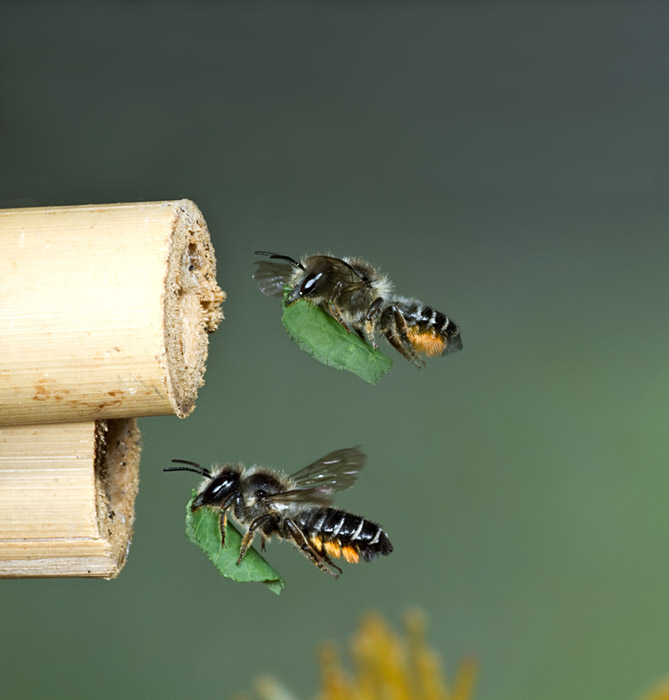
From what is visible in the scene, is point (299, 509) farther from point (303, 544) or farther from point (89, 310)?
point (89, 310)

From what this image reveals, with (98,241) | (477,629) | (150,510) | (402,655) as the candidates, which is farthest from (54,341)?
(477,629)

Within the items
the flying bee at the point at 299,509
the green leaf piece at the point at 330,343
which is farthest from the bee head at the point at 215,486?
the green leaf piece at the point at 330,343

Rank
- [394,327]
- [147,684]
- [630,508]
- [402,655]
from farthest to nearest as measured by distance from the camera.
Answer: [630,508]
[147,684]
[394,327]
[402,655]

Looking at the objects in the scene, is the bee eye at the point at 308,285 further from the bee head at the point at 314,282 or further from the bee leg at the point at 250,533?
the bee leg at the point at 250,533

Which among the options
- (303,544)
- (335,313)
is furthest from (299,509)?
(335,313)

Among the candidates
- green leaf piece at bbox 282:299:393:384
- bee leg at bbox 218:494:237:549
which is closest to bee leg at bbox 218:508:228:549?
bee leg at bbox 218:494:237:549

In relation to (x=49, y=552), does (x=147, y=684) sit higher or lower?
lower

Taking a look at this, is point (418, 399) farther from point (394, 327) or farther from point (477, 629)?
point (394, 327)
